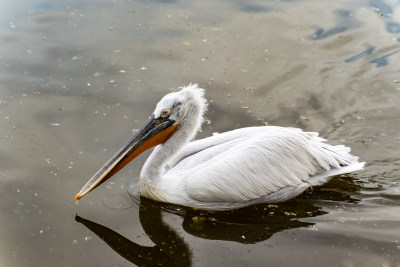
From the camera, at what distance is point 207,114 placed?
17.6 ft

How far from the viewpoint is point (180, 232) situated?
4.04 m

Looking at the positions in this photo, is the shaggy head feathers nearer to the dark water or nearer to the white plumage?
the white plumage

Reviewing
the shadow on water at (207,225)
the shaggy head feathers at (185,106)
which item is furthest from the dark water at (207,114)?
the shaggy head feathers at (185,106)

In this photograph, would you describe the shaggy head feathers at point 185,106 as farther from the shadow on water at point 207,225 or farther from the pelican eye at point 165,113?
the shadow on water at point 207,225

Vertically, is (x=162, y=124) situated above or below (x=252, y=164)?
above

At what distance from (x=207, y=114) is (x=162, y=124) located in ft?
3.94

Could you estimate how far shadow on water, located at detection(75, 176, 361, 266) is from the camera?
386cm

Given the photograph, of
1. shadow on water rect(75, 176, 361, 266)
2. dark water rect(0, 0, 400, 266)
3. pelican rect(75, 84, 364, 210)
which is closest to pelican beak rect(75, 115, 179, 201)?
pelican rect(75, 84, 364, 210)

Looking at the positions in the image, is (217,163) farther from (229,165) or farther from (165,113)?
(165,113)

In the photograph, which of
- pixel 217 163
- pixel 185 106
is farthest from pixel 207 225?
pixel 185 106

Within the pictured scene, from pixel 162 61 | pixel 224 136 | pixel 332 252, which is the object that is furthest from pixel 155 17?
pixel 332 252

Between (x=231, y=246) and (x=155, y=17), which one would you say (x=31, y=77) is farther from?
(x=231, y=246)

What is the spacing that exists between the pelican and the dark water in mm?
147

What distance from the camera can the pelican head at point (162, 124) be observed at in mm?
4188
